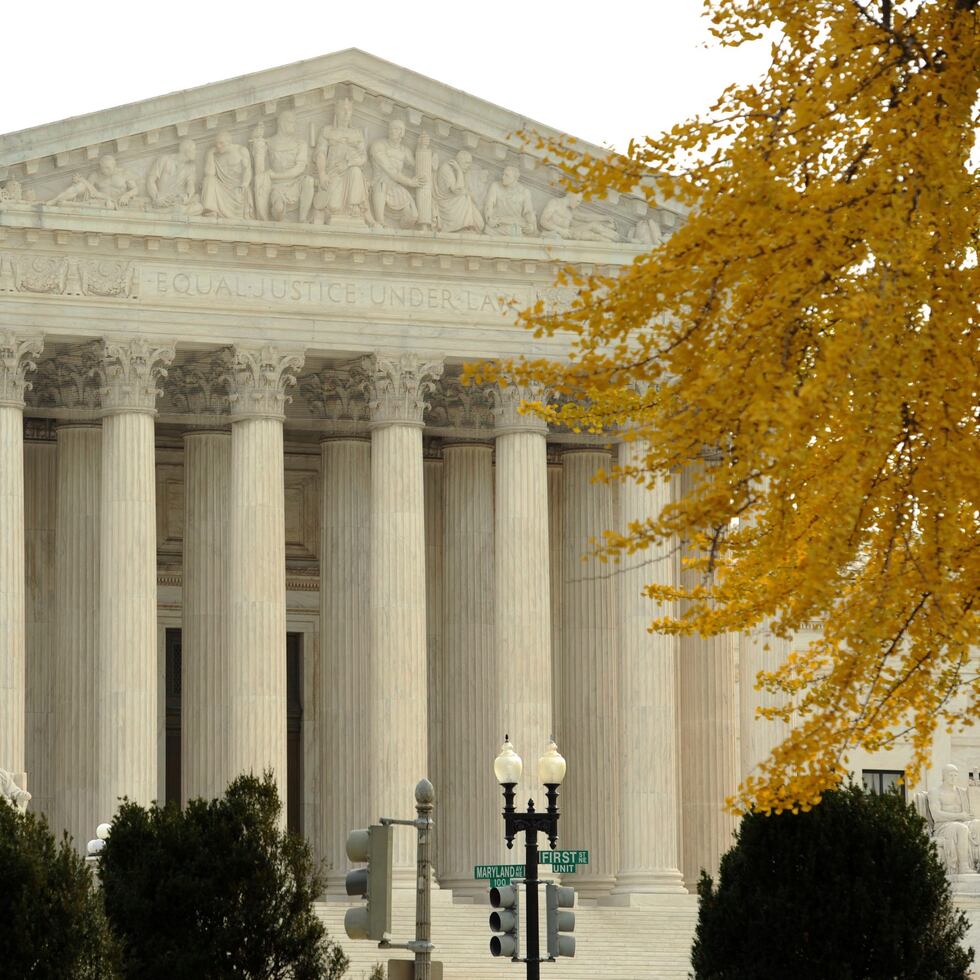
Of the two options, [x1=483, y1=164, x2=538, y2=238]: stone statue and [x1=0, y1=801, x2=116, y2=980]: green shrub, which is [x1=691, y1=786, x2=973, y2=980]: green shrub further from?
[x1=483, y1=164, x2=538, y2=238]: stone statue

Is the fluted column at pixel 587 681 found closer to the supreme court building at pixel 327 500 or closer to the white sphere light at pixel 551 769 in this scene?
the supreme court building at pixel 327 500

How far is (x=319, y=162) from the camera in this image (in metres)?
60.6

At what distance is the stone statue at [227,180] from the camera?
5972cm

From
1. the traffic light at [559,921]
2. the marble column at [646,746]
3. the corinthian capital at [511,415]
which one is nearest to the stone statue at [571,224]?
the corinthian capital at [511,415]

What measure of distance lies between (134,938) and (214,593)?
29.5 metres

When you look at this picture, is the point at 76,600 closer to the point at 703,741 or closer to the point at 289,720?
the point at 289,720

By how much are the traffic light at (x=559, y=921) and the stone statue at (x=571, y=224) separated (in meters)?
30.5

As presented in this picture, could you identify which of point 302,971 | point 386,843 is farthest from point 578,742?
point 386,843

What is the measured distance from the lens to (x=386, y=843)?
78.7ft

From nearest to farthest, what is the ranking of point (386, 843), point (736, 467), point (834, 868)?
1. point (736, 467)
2. point (386, 843)
3. point (834, 868)

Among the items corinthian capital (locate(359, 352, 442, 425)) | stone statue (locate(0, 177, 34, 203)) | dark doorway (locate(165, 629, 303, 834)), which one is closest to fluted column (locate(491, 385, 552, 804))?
corinthian capital (locate(359, 352, 442, 425))

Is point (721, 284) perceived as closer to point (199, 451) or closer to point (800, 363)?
point (800, 363)

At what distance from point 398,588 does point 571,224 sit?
1003 centimetres

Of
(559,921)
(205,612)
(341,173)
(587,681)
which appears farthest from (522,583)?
(559,921)
